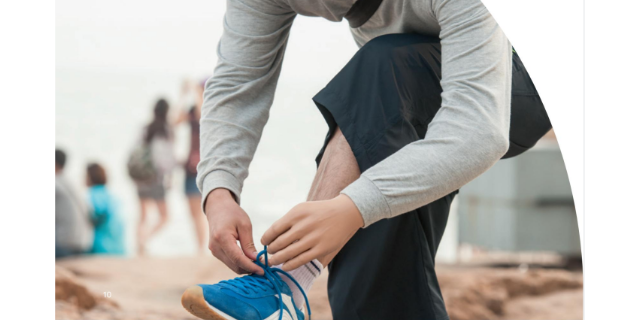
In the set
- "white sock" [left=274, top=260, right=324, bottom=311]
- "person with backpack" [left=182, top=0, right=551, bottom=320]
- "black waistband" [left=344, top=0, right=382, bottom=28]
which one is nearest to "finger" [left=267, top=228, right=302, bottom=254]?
"person with backpack" [left=182, top=0, right=551, bottom=320]

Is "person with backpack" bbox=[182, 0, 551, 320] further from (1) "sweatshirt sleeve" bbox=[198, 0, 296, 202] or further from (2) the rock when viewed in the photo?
(2) the rock

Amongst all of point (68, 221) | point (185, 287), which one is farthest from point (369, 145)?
point (68, 221)

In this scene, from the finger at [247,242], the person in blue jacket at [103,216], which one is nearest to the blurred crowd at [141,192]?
the person in blue jacket at [103,216]

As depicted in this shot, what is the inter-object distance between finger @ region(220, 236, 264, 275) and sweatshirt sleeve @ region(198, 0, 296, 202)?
19 centimetres

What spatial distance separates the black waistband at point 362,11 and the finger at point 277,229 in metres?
0.44

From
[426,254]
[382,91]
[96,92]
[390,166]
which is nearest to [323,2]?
[382,91]

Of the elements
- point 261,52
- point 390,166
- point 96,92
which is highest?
point 261,52

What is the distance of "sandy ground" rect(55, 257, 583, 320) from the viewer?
2.10 meters

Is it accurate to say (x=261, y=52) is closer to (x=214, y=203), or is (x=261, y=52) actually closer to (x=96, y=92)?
(x=214, y=203)

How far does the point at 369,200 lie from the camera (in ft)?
2.65

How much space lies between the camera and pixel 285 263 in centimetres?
85

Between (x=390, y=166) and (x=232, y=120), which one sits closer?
(x=390, y=166)

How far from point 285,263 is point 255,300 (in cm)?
7

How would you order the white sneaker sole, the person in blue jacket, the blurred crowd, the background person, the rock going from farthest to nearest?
the person in blue jacket, the blurred crowd, the background person, the rock, the white sneaker sole
